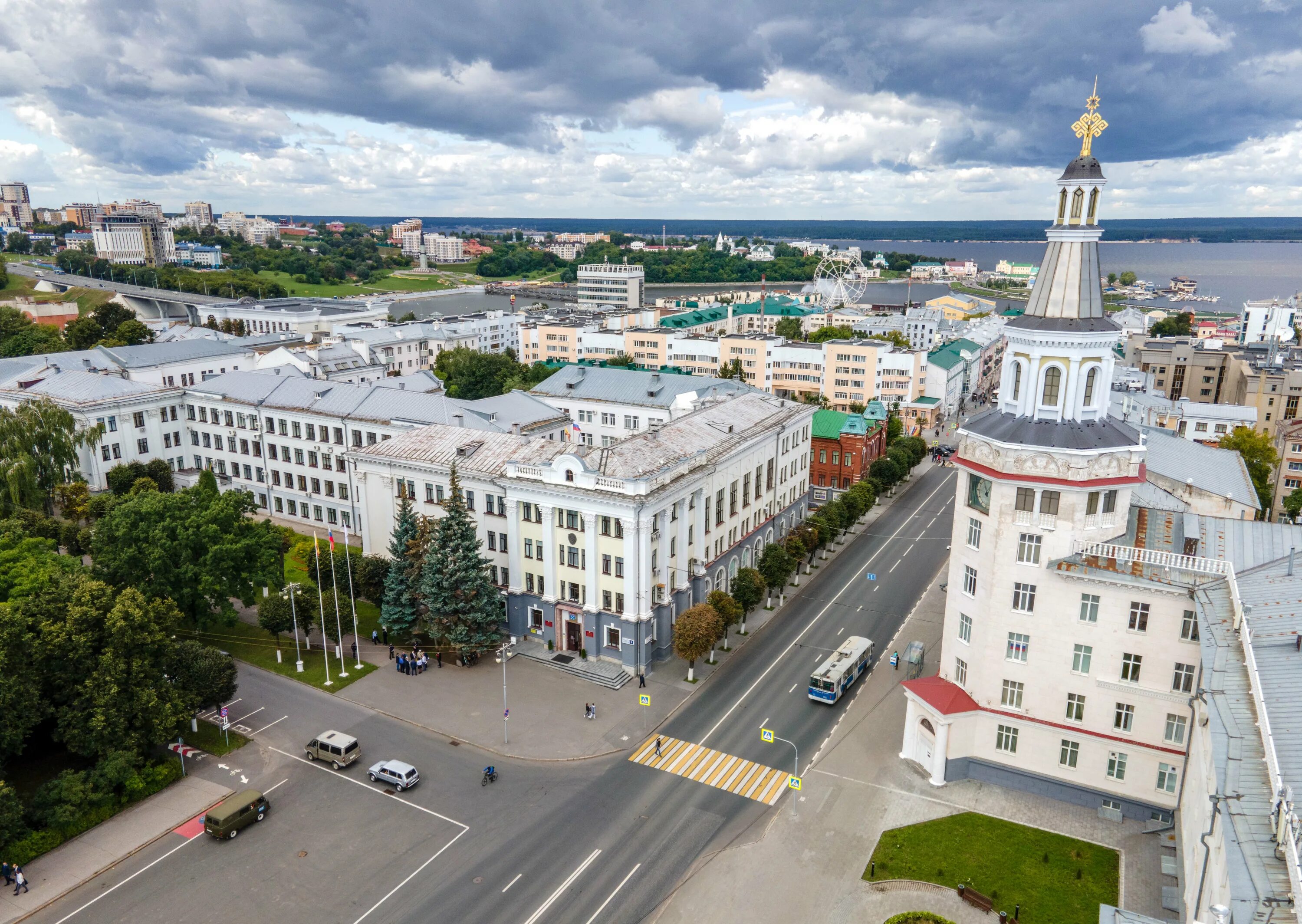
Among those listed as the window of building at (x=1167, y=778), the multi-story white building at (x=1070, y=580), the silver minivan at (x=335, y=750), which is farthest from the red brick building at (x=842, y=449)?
the silver minivan at (x=335, y=750)

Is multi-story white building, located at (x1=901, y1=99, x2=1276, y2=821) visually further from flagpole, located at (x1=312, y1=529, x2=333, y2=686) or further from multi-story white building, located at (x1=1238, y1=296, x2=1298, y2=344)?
multi-story white building, located at (x1=1238, y1=296, x2=1298, y2=344)

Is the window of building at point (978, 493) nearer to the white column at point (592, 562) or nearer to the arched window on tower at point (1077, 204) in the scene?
the arched window on tower at point (1077, 204)

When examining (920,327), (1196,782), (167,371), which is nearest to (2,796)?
(1196,782)

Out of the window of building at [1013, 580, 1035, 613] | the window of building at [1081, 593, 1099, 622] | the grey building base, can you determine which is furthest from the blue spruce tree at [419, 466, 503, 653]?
the window of building at [1081, 593, 1099, 622]

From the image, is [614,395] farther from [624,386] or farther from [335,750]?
[335,750]

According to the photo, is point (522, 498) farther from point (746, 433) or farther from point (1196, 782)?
point (1196, 782)

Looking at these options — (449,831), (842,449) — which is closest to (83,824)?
(449,831)
